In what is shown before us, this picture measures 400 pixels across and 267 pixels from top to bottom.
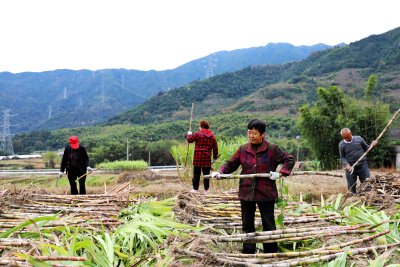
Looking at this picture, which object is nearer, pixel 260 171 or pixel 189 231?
pixel 260 171

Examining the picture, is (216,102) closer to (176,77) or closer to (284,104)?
(284,104)

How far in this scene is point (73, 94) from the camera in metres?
160

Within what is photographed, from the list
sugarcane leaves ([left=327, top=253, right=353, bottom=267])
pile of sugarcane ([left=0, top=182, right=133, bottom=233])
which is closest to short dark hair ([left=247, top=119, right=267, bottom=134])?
sugarcane leaves ([left=327, top=253, right=353, bottom=267])

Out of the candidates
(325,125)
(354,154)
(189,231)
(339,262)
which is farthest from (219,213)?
(325,125)

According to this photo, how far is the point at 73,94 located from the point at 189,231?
165774 mm

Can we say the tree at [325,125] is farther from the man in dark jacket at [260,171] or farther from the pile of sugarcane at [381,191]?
the man in dark jacket at [260,171]

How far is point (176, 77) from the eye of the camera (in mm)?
196500

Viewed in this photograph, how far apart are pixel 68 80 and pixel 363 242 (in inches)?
7662

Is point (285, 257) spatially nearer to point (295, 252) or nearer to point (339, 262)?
point (295, 252)

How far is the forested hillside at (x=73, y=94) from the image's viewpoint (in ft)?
378

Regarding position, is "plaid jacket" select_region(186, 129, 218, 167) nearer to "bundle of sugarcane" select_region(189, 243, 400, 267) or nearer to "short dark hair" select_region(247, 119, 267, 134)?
"short dark hair" select_region(247, 119, 267, 134)

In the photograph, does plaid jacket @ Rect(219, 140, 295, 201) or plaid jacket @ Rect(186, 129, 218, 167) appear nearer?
plaid jacket @ Rect(219, 140, 295, 201)

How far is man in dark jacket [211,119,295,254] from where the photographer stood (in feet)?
12.0

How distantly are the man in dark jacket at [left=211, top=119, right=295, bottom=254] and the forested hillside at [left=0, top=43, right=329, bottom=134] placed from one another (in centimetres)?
10106
